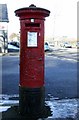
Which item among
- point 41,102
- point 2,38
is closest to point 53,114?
point 41,102

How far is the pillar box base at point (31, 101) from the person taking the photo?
6125mm

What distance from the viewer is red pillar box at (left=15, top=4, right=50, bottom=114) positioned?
20.1ft

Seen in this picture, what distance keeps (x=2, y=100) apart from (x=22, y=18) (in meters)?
2.26

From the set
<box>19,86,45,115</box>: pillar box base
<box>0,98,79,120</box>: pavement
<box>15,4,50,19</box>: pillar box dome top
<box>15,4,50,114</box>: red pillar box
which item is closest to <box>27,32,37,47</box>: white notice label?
<box>15,4,50,114</box>: red pillar box

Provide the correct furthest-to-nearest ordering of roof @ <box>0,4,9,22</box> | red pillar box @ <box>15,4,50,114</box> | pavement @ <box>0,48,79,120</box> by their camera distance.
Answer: roof @ <box>0,4,9,22</box>, red pillar box @ <box>15,4,50,114</box>, pavement @ <box>0,48,79,120</box>

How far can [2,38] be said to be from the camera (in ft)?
117

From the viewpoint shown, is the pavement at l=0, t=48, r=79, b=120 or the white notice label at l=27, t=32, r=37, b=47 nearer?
the pavement at l=0, t=48, r=79, b=120

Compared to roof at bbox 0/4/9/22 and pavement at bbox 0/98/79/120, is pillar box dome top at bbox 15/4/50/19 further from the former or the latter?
roof at bbox 0/4/9/22

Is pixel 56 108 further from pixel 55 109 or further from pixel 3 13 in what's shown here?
pixel 3 13

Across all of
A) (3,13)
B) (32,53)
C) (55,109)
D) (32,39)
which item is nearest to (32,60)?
(32,53)

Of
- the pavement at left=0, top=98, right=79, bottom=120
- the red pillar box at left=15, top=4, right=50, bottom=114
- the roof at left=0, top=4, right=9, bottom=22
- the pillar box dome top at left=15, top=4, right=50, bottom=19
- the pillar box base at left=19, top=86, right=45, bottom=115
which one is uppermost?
the roof at left=0, top=4, right=9, bottom=22

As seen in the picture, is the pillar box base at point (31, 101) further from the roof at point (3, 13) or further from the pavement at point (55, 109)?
the roof at point (3, 13)

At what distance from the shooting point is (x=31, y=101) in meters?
6.12

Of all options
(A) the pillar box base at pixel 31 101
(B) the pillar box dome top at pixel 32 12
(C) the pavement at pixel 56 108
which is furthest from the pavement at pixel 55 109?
(B) the pillar box dome top at pixel 32 12
